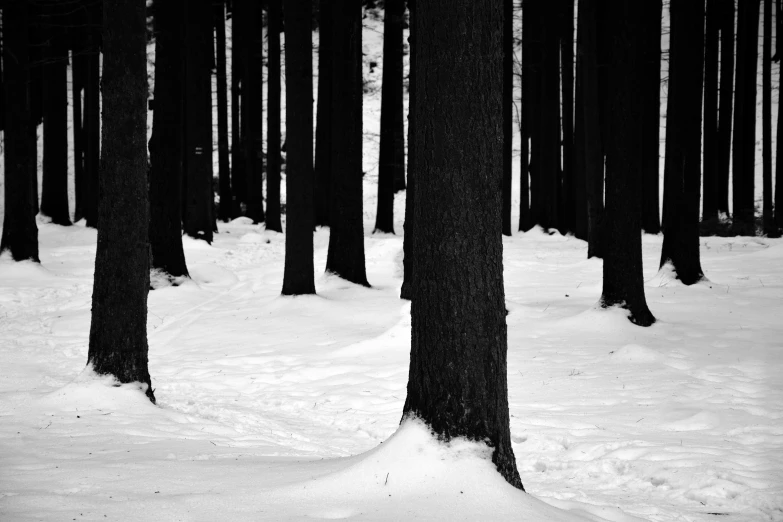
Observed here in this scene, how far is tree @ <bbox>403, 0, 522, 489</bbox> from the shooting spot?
3.88 m

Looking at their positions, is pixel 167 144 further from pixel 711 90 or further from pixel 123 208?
pixel 711 90

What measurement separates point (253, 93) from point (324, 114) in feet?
32.7

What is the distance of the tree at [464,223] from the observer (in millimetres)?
3881

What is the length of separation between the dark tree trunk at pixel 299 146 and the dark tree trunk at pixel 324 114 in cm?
193

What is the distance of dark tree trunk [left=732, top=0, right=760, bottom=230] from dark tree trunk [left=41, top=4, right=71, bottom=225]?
69.9ft

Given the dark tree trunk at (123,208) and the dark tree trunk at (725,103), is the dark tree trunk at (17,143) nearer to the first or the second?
the dark tree trunk at (123,208)

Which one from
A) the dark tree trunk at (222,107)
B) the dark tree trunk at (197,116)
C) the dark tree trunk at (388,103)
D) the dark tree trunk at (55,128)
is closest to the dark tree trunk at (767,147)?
the dark tree trunk at (388,103)

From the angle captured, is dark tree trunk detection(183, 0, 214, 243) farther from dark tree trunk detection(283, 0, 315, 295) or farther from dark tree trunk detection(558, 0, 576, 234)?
dark tree trunk detection(558, 0, 576, 234)

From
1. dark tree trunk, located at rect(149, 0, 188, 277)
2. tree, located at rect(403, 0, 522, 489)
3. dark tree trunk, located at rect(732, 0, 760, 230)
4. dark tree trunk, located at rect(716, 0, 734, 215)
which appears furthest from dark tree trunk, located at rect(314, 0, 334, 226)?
dark tree trunk, located at rect(732, 0, 760, 230)

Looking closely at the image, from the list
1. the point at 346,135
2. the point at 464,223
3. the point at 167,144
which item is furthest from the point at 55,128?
the point at 464,223

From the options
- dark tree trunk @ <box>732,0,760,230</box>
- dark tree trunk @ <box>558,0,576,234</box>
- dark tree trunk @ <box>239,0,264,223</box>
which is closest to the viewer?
dark tree trunk @ <box>732,0,760,230</box>

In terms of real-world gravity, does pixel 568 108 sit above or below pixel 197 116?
above

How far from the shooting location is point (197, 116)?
59.3ft

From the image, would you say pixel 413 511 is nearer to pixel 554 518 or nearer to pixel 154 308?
pixel 554 518
